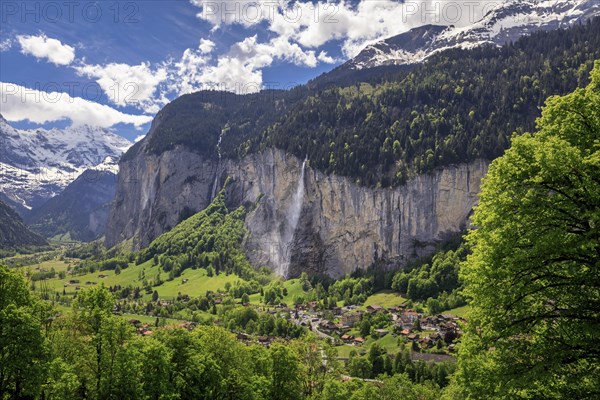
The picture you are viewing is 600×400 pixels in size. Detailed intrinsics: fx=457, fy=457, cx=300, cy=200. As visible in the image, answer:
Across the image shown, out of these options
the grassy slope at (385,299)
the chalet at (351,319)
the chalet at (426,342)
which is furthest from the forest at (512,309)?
the grassy slope at (385,299)

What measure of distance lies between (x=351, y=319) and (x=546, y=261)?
128993mm

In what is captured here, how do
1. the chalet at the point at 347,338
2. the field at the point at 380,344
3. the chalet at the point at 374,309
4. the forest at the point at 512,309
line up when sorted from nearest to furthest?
the forest at the point at 512,309, the field at the point at 380,344, the chalet at the point at 347,338, the chalet at the point at 374,309

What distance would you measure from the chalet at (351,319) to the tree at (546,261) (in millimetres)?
124026

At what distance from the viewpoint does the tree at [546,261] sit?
1670cm

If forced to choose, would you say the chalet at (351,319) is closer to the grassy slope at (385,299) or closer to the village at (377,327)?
the village at (377,327)

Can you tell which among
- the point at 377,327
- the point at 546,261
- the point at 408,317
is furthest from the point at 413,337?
the point at 546,261

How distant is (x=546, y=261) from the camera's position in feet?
58.0

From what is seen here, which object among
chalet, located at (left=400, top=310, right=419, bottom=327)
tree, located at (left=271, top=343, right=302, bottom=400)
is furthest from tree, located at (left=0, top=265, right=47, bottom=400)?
chalet, located at (left=400, top=310, right=419, bottom=327)

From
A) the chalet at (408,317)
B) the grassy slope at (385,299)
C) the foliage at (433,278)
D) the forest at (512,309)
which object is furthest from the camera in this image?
the grassy slope at (385,299)

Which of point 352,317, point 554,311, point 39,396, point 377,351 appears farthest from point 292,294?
point 554,311

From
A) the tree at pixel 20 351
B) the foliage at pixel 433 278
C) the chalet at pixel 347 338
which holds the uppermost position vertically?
the tree at pixel 20 351

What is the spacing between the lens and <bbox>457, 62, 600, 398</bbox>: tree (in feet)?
54.8

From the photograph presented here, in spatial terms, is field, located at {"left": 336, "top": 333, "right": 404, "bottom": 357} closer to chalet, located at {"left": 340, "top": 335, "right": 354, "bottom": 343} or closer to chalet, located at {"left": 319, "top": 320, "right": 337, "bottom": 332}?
chalet, located at {"left": 340, "top": 335, "right": 354, "bottom": 343}

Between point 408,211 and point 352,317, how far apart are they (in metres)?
64.9
